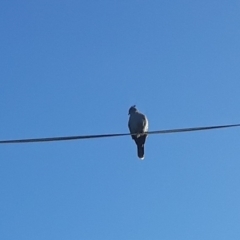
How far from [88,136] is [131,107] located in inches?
296

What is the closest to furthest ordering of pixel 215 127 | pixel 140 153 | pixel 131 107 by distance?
pixel 215 127, pixel 140 153, pixel 131 107

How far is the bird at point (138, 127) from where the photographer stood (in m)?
16.4

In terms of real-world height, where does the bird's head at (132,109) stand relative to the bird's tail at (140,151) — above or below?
above

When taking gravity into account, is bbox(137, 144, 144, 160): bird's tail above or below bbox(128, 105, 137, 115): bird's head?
below

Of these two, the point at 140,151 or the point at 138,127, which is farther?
the point at 138,127

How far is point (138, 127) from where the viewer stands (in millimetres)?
16875

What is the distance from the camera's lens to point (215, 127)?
10648 millimetres

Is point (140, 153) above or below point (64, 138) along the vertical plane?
above

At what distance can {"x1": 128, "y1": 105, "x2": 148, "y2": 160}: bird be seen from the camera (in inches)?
645

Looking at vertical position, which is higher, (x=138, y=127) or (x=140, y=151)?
(x=138, y=127)

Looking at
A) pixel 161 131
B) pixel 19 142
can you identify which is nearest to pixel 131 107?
pixel 161 131

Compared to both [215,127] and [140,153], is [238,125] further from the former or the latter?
[140,153]

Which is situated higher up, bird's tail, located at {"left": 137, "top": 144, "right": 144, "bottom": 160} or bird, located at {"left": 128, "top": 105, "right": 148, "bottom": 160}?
bird, located at {"left": 128, "top": 105, "right": 148, "bottom": 160}

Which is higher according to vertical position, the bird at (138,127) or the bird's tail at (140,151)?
the bird at (138,127)
